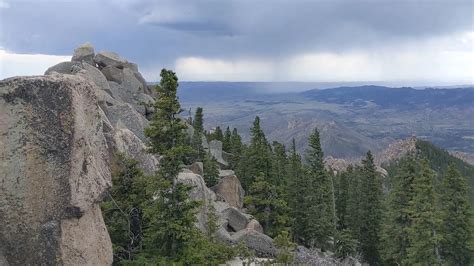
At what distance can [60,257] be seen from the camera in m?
15.3

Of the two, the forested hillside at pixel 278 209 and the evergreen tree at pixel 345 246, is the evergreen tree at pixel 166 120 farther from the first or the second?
the evergreen tree at pixel 345 246

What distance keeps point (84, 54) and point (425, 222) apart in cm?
3683

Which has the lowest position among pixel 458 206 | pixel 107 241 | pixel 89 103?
pixel 458 206

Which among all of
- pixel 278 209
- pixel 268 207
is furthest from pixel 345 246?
pixel 268 207

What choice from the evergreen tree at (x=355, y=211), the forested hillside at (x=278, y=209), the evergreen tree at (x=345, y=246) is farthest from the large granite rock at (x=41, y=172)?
the evergreen tree at (x=355, y=211)

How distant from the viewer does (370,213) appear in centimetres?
5281

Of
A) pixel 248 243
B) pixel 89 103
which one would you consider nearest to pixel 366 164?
pixel 248 243

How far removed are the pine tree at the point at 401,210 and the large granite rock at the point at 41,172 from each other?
33.2m

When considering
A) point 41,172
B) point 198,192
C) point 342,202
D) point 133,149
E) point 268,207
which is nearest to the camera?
point 41,172

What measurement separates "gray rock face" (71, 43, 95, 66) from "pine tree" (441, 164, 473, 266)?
37048mm

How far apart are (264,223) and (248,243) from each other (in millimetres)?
7283

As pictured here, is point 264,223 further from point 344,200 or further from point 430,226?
point 344,200

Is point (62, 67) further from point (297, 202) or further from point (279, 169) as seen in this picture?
point (297, 202)

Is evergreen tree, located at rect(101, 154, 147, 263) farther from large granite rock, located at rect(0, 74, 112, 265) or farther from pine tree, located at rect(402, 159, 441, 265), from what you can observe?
pine tree, located at rect(402, 159, 441, 265)
